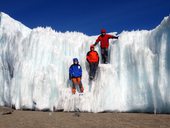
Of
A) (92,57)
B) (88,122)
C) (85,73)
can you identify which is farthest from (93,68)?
(88,122)

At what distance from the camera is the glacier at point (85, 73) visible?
1418 centimetres

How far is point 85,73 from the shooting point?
52.6ft

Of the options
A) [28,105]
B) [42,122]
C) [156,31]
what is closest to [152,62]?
[156,31]

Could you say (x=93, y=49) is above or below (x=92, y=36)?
below

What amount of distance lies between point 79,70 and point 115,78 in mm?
1811

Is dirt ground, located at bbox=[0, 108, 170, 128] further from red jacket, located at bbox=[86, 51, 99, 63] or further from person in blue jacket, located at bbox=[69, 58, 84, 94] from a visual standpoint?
red jacket, located at bbox=[86, 51, 99, 63]

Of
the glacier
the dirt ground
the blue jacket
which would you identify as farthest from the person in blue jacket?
the dirt ground

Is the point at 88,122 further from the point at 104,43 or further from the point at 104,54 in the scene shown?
the point at 104,43

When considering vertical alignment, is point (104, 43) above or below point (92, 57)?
above

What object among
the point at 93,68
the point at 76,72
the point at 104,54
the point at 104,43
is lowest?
the point at 76,72

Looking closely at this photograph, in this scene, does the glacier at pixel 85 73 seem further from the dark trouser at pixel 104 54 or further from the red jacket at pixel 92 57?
the red jacket at pixel 92 57

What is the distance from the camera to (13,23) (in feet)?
67.3

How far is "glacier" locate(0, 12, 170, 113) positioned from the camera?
1418cm

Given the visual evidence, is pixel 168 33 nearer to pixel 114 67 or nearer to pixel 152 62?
pixel 152 62
